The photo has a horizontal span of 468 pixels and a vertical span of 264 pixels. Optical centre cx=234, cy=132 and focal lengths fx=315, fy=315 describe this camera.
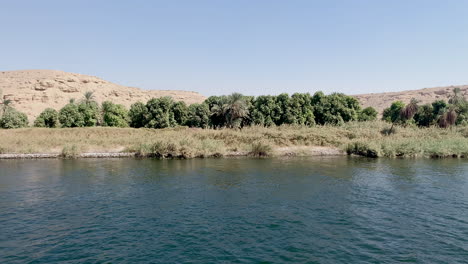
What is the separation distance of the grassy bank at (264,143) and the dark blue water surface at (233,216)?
1193 cm

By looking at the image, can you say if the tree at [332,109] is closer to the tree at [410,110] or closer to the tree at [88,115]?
the tree at [410,110]

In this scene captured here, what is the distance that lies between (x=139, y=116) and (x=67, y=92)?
94716 mm

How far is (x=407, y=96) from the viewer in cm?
15525

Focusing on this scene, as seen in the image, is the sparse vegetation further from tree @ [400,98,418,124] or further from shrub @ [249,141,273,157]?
shrub @ [249,141,273,157]

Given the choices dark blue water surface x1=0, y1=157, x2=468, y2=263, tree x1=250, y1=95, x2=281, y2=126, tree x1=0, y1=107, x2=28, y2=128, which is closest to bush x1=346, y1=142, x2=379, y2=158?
dark blue water surface x1=0, y1=157, x2=468, y2=263

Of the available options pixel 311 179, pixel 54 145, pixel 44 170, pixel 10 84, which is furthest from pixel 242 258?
pixel 10 84

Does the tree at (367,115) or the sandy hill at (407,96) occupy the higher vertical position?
the sandy hill at (407,96)

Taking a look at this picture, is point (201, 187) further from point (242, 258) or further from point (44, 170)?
point (44, 170)

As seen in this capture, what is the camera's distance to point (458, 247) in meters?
12.6

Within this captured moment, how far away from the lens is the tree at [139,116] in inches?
3024

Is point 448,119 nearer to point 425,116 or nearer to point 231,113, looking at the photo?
point 425,116

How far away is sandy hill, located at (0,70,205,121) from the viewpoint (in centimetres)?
12946

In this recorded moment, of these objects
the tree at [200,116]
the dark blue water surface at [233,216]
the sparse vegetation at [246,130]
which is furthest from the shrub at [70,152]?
the tree at [200,116]

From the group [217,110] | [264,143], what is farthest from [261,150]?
[217,110]
